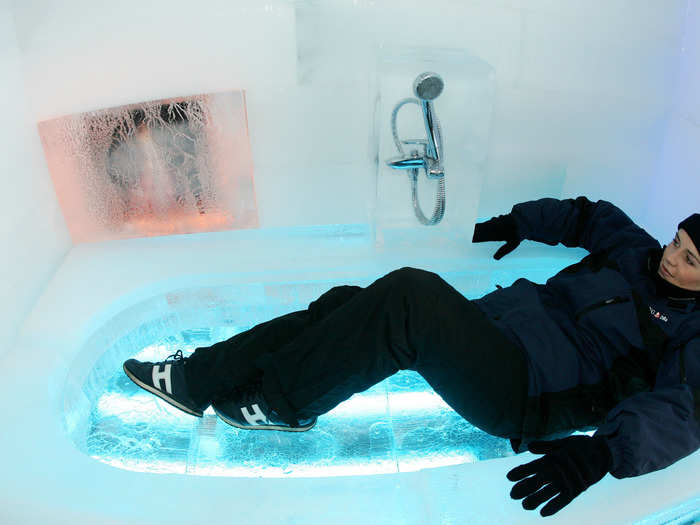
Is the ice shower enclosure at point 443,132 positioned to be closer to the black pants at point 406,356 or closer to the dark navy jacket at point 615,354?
the dark navy jacket at point 615,354

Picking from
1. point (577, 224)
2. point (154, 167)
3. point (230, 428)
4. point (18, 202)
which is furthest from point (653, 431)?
point (18, 202)

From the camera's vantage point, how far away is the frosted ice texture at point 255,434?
4.91 feet

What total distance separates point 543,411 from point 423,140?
0.85 metres

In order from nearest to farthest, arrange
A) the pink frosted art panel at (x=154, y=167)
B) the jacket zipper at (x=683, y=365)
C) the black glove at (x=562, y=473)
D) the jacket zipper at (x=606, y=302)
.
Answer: the black glove at (x=562, y=473) → the jacket zipper at (x=683, y=365) → the jacket zipper at (x=606, y=302) → the pink frosted art panel at (x=154, y=167)

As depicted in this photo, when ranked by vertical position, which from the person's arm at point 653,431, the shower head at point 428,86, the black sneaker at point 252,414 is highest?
the shower head at point 428,86

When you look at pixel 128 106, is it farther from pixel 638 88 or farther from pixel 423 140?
pixel 638 88

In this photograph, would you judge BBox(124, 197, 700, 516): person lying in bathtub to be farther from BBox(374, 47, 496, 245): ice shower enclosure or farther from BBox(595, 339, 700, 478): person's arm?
BBox(374, 47, 496, 245): ice shower enclosure

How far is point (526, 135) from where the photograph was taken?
2.02 m

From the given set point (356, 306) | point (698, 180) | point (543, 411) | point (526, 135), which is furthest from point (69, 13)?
point (698, 180)

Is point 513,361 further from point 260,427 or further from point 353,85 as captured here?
point 353,85

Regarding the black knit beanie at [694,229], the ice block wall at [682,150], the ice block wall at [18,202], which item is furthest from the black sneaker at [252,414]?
the ice block wall at [682,150]

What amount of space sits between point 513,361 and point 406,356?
252mm

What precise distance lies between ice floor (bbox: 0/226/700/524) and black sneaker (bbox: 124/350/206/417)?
14 cm

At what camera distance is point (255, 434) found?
5.06 ft
